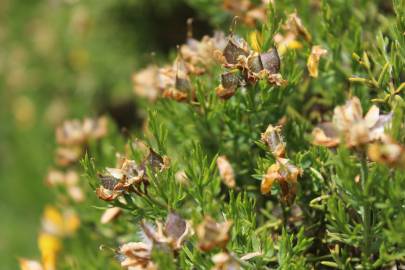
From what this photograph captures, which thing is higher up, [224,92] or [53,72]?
[224,92]

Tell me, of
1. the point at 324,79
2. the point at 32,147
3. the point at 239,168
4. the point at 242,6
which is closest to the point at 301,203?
the point at 239,168

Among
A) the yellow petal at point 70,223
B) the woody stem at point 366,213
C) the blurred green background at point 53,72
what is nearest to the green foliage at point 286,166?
the woody stem at point 366,213

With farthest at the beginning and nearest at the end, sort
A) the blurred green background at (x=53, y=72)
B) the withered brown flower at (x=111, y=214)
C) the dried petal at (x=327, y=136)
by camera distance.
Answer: the blurred green background at (x=53, y=72) < the withered brown flower at (x=111, y=214) < the dried petal at (x=327, y=136)

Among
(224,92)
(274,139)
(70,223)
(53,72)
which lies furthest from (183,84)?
(53,72)

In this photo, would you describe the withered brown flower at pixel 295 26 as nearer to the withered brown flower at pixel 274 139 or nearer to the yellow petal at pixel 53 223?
the withered brown flower at pixel 274 139

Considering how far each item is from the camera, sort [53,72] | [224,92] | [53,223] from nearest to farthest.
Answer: [224,92], [53,223], [53,72]

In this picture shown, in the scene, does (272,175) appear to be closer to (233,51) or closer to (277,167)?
(277,167)
